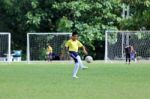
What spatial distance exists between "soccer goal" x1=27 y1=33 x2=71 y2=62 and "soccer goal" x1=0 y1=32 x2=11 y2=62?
192 cm

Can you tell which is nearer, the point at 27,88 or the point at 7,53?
the point at 27,88

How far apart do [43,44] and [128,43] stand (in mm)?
7960

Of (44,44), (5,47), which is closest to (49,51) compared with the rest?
(44,44)

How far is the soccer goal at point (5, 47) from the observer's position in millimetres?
49000

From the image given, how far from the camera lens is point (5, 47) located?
51.4m

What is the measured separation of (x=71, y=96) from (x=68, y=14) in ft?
148

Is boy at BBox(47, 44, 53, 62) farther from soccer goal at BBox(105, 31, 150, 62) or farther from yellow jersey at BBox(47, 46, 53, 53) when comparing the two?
soccer goal at BBox(105, 31, 150, 62)

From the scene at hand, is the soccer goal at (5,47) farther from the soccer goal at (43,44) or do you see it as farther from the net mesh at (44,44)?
the net mesh at (44,44)

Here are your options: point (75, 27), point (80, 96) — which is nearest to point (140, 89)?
point (80, 96)

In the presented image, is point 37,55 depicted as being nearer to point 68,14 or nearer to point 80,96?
point 68,14

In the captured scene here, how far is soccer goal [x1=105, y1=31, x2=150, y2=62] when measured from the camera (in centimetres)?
4872

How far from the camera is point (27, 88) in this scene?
18703mm

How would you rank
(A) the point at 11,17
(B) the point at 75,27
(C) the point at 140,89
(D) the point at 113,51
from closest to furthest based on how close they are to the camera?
(C) the point at 140,89, (D) the point at 113,51, (B) the point at 75,27, (A) the point at 11,17

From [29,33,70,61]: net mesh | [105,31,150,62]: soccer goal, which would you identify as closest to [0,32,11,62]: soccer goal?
[29,33,70,61]: net mesh
